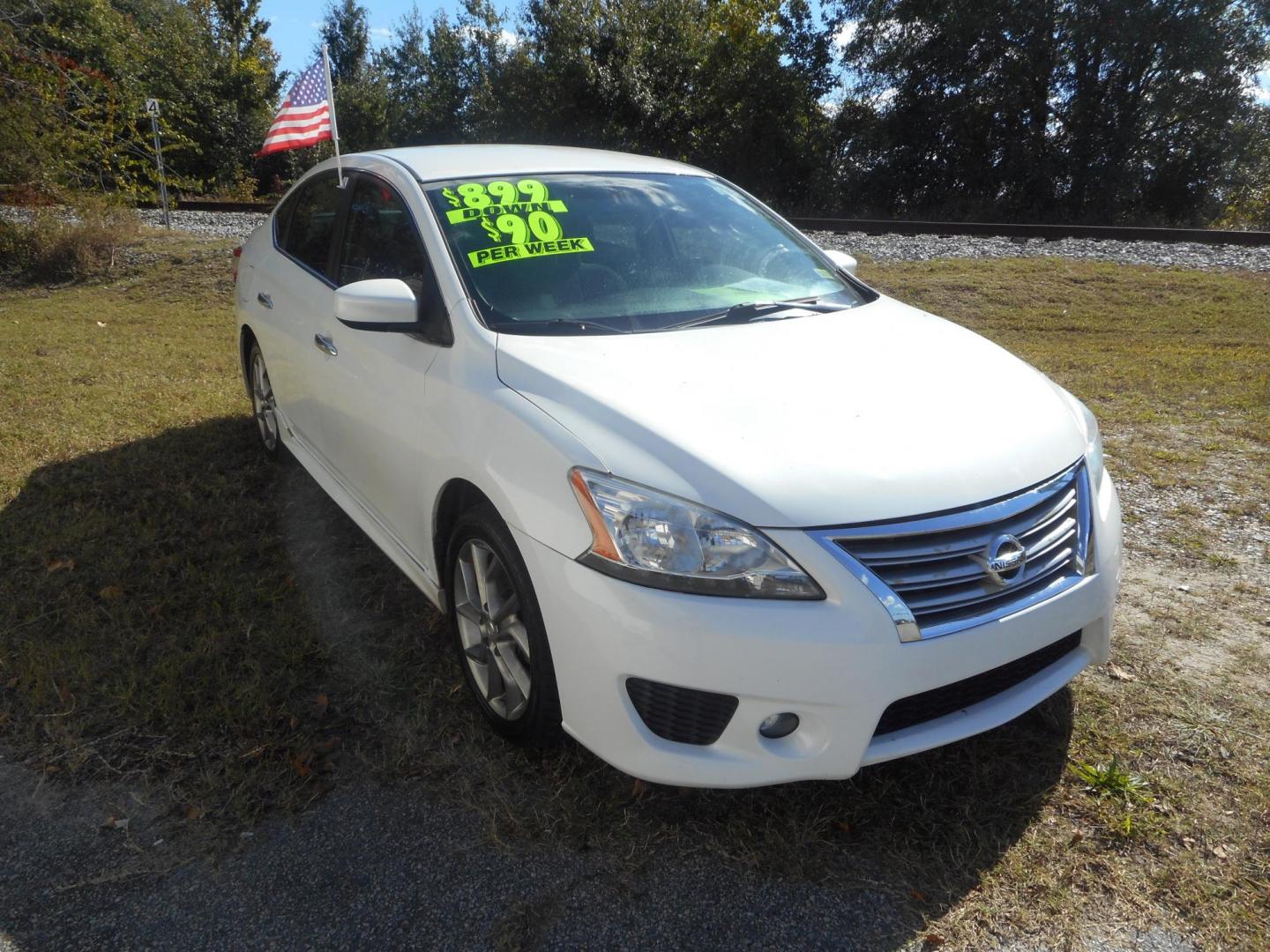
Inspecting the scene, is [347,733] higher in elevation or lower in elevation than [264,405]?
lower

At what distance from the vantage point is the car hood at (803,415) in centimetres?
223

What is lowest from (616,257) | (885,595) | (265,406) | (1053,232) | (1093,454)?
(265,406)

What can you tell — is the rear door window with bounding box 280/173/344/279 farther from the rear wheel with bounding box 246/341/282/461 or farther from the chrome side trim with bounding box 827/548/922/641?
the chrome side trim with bounding box 827/548/922/641

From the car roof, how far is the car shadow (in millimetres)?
1665

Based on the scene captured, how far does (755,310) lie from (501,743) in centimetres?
164

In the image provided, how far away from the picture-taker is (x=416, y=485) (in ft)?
10.0

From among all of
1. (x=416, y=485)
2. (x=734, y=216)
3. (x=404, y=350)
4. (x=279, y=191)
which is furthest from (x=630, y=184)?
(x=279, y=191)

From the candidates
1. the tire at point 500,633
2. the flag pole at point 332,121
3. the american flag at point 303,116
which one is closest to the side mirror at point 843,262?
the tire at point 500,633

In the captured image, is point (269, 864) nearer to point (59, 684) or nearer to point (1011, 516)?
point (59, 684)

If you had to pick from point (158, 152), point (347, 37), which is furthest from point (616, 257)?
point (347, 37)

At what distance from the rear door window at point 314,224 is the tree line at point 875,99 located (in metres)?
16.9

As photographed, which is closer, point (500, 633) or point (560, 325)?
point (500, 633)

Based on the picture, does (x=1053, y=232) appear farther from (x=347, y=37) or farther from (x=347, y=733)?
(x=347, y=37)

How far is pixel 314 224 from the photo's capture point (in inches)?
173
